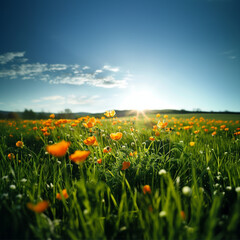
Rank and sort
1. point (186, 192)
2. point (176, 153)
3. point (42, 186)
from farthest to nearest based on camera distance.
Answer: point (176, 153), point (42, 186), point (186, 192)

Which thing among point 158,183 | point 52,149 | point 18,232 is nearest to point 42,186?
point 18,232

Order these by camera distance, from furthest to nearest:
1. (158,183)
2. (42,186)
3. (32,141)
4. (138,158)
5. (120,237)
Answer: (32,141) → (138,158) → (158,183) → (42,186) → (120,237)

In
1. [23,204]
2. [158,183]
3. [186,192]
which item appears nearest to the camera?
[186,192]

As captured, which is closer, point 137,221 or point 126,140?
point 137,221

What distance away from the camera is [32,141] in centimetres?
388

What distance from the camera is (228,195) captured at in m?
1.46

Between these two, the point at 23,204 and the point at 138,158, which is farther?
the point at 138,158

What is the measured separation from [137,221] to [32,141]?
3.61 metres

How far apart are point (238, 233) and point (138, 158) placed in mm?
1097

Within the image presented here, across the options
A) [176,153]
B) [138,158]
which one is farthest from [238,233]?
[176,153]

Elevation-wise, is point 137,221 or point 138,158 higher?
point 138,158

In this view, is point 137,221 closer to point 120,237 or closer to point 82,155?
point 120,237

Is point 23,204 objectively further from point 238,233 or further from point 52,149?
point 238,233

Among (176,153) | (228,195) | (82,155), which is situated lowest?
(228,195)
